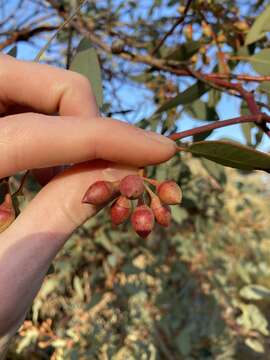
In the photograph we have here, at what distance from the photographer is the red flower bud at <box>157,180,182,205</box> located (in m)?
0.55

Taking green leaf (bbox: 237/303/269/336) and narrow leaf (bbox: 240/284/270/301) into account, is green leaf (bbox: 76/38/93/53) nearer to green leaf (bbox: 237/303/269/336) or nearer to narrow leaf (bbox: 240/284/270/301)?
narrow leaf (bbox: 240/284/270/301)

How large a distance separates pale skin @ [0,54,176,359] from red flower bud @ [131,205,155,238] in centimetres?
7

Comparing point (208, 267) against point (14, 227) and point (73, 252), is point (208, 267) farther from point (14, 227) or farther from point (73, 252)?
point (14, 227)

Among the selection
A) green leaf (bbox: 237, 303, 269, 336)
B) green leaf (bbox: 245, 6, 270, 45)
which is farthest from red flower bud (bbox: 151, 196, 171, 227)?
green leaf (bbox: 237, 303, 269, 336)

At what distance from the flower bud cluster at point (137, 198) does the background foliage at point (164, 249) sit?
57cm

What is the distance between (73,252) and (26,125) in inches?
73.9

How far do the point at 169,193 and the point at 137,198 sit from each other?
0.04m

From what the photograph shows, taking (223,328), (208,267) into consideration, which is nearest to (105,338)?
(223,328)

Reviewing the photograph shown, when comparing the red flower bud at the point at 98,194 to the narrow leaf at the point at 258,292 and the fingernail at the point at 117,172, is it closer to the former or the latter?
the fingernail at the point at 117,172

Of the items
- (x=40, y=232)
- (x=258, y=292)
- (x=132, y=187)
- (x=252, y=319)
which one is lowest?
(x=252, y=319)

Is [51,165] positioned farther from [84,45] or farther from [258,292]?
[258,292]

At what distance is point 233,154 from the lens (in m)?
0.55

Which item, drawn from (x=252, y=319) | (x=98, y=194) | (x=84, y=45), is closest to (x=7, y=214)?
(x=98, y=194)

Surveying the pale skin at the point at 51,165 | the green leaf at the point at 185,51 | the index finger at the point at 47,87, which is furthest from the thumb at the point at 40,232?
the green leaf at the point at 185,51
